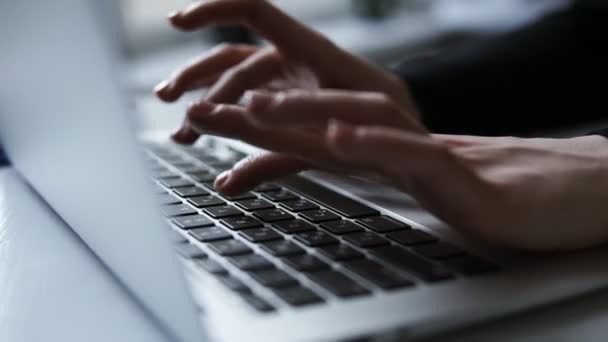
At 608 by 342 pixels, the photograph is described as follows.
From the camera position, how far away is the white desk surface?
38 cm

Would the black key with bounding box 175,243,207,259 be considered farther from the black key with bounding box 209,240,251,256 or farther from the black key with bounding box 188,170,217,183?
the black key with bounding box 188,170,217,183

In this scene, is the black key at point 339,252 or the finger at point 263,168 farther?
the finger at point 263,168

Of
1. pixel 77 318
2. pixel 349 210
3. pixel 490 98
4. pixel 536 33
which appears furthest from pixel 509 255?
pixel 536 33

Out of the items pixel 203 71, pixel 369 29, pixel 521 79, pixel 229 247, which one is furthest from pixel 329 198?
pixel 369 29

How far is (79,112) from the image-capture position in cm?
38

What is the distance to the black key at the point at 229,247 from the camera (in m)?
0.44

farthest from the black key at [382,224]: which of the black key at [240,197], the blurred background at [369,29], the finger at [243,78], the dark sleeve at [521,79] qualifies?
the blurred background at [369,29]

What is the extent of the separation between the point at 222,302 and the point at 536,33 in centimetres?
70

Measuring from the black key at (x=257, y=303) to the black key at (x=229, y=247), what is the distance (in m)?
0.07

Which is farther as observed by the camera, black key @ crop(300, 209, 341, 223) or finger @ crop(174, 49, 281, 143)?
finger @ crop(174, 49, 281, 143)

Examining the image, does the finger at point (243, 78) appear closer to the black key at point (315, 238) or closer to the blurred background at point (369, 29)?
the black key at point (315, 238)

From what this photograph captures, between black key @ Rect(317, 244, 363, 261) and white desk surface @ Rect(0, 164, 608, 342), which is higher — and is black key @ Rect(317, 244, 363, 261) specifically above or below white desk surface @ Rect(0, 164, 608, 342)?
above

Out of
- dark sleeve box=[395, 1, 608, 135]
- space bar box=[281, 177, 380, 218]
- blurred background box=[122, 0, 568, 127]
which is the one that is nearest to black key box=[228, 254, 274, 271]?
space bar box=[281, 177, 380, 218]

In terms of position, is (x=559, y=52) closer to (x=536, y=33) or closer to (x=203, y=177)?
(x=536, y=33)
